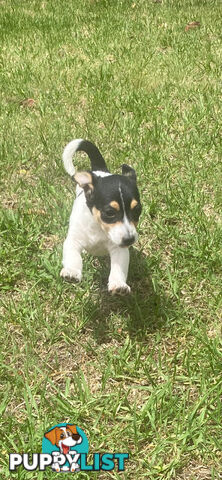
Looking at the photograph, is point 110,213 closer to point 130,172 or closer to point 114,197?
point 114,197

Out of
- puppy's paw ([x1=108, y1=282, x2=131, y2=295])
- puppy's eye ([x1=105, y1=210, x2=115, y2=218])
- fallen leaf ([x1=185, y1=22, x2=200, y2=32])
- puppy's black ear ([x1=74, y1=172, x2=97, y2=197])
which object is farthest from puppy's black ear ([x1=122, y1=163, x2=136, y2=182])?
fallen leaf ([x1=185, y1=22, x2=200, y2=32])

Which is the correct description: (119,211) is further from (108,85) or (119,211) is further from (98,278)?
(108,85)

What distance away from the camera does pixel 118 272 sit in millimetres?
2746

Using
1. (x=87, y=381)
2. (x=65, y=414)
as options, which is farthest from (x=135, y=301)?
(x=65, y=414)

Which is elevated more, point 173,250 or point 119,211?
point 119,211

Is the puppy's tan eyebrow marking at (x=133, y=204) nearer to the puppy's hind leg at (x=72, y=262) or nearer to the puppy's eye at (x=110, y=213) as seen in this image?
the puppy's eye at (x=110, y=213)

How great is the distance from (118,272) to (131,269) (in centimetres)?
55

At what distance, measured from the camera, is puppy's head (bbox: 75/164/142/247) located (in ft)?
8.25

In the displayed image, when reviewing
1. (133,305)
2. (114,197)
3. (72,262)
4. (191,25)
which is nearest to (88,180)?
(114,197)

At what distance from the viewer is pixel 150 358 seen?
2.68 meters

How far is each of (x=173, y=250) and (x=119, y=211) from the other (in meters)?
0.94

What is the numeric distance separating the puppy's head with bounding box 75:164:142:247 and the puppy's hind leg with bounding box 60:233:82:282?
0.88 feet

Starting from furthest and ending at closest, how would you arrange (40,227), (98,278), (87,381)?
(40,227)
(98,278)
(87,381)

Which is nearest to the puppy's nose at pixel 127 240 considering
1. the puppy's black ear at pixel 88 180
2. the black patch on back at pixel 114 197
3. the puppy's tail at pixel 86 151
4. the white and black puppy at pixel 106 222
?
the white and black puppy at pixel 106 222
